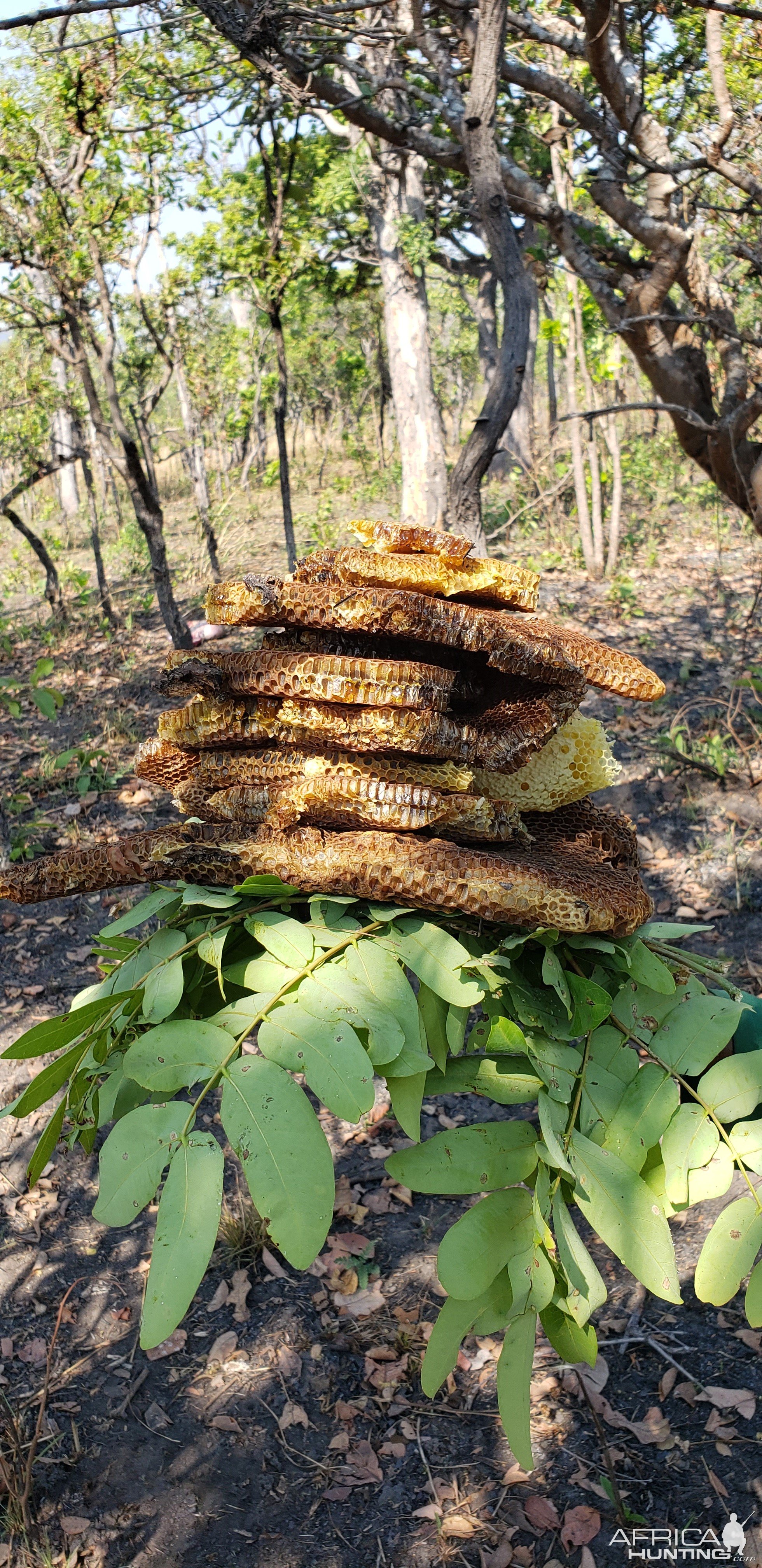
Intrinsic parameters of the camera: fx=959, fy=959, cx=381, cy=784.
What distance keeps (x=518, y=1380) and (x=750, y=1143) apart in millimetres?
303

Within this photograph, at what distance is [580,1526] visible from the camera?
196 centimetres

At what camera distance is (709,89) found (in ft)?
16.7

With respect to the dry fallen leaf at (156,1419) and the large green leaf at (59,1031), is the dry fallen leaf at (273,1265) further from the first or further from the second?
the large green leaf at (59,1031)

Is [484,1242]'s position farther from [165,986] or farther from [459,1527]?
[459,1527]

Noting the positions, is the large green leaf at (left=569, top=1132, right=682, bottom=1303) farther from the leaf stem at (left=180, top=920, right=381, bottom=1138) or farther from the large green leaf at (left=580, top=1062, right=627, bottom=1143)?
the leaf stem at (left=180, top=920, right=381, bottom=1138)

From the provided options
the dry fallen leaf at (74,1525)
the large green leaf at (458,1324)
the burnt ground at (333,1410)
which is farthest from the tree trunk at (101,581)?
the large green leaf at (458,1324)

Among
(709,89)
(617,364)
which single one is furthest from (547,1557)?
(617,364)

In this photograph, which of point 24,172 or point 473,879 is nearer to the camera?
point 473,879

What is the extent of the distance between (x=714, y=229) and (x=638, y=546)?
3098 millimetres

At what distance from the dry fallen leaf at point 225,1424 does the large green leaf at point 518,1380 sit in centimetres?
168

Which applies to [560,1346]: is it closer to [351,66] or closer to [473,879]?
[473,879]

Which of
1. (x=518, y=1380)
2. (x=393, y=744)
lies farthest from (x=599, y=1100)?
(x=393, y=744)

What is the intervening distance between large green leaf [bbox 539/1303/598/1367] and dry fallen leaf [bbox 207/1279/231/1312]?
1956 millimetres

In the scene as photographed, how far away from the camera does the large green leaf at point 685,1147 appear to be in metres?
0.91
